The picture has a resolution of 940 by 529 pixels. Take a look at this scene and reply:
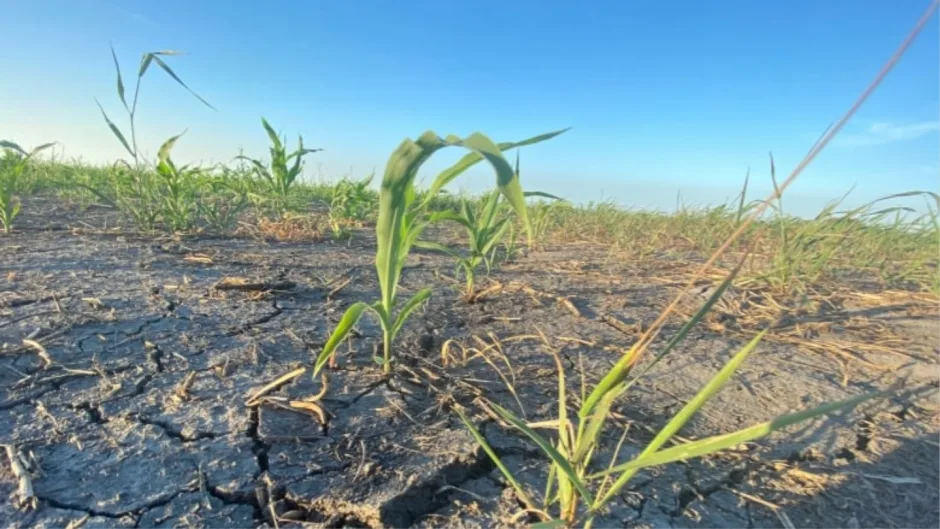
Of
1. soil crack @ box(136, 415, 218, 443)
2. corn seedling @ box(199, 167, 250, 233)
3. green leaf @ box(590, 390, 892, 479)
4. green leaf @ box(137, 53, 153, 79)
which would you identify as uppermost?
green leaf @ box(137, 53, 153, 79)

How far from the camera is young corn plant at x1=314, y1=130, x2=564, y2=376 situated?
2.01 ft

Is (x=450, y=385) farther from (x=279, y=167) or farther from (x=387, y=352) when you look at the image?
(x=279, y=167)

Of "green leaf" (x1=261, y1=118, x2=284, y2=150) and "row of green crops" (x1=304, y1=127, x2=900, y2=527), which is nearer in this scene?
"row of green crops" (x1=304, y1=127, x2=900, y2=527)

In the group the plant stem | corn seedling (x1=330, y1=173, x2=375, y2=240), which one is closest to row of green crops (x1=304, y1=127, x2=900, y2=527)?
the plant stem

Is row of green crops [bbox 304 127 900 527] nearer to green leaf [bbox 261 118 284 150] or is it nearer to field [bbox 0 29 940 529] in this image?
field [bbox 0 29 940 529]

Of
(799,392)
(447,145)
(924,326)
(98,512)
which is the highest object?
(447,145)

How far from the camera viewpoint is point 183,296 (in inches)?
59.2

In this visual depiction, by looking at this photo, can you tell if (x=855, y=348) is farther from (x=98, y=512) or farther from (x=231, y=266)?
(x=231, y=266)

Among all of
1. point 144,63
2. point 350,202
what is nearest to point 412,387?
point 144,63

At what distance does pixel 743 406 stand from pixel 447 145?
94cm

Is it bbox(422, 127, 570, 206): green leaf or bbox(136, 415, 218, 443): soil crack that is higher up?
bbox(422, 127, 570, 206): green leaf

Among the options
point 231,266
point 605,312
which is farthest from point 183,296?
point 605,312

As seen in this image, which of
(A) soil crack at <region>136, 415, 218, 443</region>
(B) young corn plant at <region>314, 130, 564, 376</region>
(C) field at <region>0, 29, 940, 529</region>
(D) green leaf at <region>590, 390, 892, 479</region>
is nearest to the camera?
(D) green leaf at <region>590, 390, 892, 479</region>

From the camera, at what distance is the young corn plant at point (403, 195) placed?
613mm
